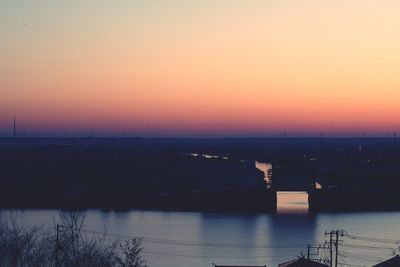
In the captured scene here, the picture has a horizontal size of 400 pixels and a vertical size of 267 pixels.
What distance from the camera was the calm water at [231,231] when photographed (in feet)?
17.3

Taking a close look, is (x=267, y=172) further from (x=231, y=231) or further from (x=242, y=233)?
(x=242, y=233)

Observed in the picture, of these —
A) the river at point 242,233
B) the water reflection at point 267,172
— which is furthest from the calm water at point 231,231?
the water reflection at point 267,172

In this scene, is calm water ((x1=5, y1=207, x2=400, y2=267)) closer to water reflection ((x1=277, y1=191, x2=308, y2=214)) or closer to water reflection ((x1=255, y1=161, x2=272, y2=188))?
water reflection ((x1=277, y1=191, x2=308, y2=214))

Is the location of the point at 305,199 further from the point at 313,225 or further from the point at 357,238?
the point at 357,238

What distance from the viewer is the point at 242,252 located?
5.54 metres

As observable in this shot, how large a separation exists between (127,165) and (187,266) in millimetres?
9312

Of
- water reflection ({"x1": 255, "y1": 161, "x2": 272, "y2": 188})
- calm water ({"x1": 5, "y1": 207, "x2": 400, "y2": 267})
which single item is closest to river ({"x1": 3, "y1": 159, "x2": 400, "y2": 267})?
calm water ({"x1": 5, "y1": 207, "x2": 400, "y2": 267})

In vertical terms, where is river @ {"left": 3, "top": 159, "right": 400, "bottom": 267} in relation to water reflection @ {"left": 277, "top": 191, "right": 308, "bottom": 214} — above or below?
below

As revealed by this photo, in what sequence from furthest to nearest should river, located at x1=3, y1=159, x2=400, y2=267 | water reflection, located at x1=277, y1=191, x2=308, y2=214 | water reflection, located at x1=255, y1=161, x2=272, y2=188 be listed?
water reflection, located at x1=255, y1=161, x2=272, y2=188, water reflection, located at x1=277, y1=191, x2=308, y2=214, river, located at x1=3, y1=159, x2=400, y2=267

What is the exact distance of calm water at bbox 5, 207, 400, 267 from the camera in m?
5.27

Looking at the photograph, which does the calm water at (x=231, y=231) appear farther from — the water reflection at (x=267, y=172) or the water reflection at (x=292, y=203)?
the water reflection at (x=267, y=172)

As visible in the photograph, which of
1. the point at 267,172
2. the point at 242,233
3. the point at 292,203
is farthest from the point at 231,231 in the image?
the point at 267,172

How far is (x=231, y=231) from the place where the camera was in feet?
23.2

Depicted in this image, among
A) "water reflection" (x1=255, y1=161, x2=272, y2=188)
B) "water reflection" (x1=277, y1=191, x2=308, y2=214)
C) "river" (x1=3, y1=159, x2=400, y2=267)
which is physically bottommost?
"river" (x1=3, y1=159, x2=400, y2=267)
